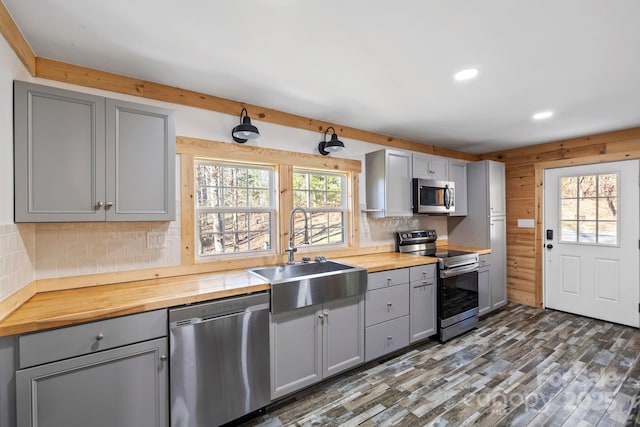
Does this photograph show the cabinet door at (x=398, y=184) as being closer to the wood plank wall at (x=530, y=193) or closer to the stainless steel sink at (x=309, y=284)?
the stainless steel sink at (x=309, y=284)

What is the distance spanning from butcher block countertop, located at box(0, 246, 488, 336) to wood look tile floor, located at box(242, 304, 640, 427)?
973 millimetres

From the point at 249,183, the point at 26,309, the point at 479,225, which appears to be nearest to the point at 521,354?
the point at 479,225

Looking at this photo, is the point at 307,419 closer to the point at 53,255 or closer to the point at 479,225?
the point at 53,255


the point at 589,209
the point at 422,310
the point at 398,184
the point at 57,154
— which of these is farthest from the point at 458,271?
the point at 57,154

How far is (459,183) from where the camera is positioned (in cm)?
408

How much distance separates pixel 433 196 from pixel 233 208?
96.4 inches

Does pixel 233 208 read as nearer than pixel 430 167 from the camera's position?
Yes

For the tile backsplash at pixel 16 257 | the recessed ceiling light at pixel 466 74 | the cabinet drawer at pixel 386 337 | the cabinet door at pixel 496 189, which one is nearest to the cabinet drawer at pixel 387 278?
the cabinet drawer at pixel 386 337

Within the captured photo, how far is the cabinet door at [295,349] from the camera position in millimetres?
2086

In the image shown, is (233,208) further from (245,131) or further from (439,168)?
(439,168)

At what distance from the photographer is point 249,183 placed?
276cm

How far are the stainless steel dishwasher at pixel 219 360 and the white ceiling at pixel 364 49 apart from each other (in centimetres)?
161

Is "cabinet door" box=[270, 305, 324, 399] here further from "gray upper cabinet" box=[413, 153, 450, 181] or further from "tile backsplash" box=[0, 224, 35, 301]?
"gray upper cabinet" box=[413, 153, 450, 181]

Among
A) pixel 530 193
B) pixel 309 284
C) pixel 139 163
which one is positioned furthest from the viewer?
pixel 530 193
